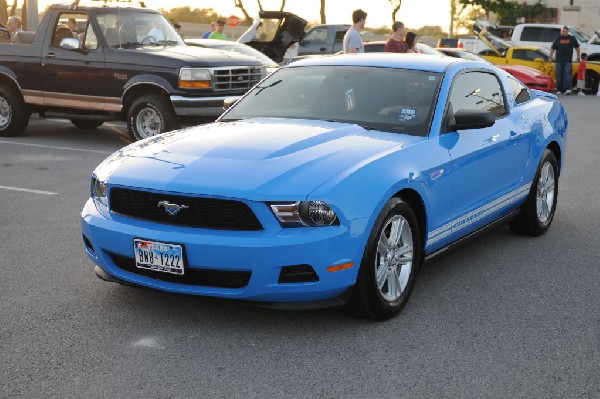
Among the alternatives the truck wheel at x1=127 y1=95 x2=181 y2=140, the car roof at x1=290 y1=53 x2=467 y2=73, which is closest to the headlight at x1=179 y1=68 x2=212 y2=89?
the truck wheel at x1=127 y1=95 x2=181 y2=140

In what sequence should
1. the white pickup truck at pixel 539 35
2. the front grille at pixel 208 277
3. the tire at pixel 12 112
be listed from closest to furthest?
1. the front grille at pixel 208 277
2. the tire at pixel 12 112
3. the white pickup truck at pixel 539 35

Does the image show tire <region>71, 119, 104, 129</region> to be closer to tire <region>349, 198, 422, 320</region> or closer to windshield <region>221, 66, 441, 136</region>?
windshield <region>221, 66, 441, 136</region>

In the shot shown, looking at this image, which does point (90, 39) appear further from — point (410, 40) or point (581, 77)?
point (581, 77)

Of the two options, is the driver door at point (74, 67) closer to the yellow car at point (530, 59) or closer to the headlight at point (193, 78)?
the headlight at point (193, 78)

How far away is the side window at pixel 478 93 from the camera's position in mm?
6426

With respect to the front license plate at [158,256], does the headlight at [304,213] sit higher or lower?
higher

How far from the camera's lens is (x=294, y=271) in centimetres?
475

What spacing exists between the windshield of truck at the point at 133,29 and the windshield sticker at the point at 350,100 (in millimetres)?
7786

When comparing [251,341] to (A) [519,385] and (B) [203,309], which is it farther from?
(A) [519,385]

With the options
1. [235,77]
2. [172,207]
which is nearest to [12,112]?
[235,77]

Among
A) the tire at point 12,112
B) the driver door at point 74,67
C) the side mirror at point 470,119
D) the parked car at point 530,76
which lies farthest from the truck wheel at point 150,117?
the parked car at point 530,76

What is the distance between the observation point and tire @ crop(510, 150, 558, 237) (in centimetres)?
740

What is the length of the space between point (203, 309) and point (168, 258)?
623 mm

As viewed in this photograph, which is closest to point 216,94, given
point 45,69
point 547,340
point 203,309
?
point 45,69
